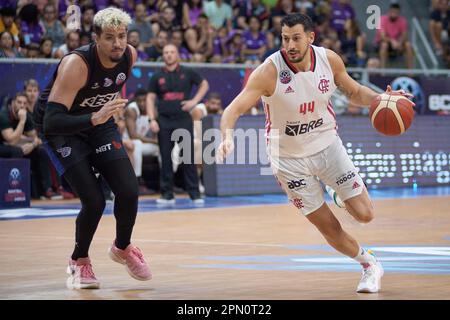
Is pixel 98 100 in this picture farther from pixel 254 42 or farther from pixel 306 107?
pixel 254 42

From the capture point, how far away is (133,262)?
7.98 m

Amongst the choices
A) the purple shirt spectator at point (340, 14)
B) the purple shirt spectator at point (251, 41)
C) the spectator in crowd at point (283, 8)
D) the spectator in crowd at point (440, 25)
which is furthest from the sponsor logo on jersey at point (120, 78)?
the spectator in crowd at point (440, 25)

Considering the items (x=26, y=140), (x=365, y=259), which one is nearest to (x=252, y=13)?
(x=26, y=140)

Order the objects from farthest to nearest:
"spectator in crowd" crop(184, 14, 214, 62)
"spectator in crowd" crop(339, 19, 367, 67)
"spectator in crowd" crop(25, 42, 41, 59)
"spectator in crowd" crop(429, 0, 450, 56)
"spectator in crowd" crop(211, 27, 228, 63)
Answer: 1. "spectator in crowd" crop(429, 0, 450, 56)
2. "spectator in crowd" crop(339, 19, 367, 67)
3. "spectator in crowd" crop(211, 27, 228, 63)
4. "spectator in crowd" crop(184, 14, 214, 62)
5. "spectator in crowd" crop(25, 42, 41, 59)

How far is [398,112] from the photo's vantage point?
7.95 metres

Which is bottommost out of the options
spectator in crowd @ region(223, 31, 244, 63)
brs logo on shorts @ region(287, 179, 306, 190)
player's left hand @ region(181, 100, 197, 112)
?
player's left hand @ region(181, 100, 197, 112)

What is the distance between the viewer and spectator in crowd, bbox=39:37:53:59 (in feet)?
58.3

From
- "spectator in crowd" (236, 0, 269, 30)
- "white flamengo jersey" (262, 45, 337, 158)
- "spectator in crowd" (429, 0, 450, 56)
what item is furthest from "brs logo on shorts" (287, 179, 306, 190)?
"spectator in crowd" (429, 0, 450, 56)

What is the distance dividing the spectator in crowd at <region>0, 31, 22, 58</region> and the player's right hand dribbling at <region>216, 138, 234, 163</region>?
10.7 m

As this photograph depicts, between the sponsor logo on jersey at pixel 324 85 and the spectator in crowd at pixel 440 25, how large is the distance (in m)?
17.4

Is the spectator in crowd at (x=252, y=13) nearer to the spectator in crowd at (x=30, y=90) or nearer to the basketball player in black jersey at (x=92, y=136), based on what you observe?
the spectator in crowd at (x=30, y=90)

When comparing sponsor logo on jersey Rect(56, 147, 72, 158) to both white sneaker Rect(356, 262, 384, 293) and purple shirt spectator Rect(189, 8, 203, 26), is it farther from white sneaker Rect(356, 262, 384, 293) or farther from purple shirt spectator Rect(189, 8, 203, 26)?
purple shirt spectator Rect(189, 8, 203, 26)

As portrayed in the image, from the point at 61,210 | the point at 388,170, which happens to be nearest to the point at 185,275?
the point at 61,210
